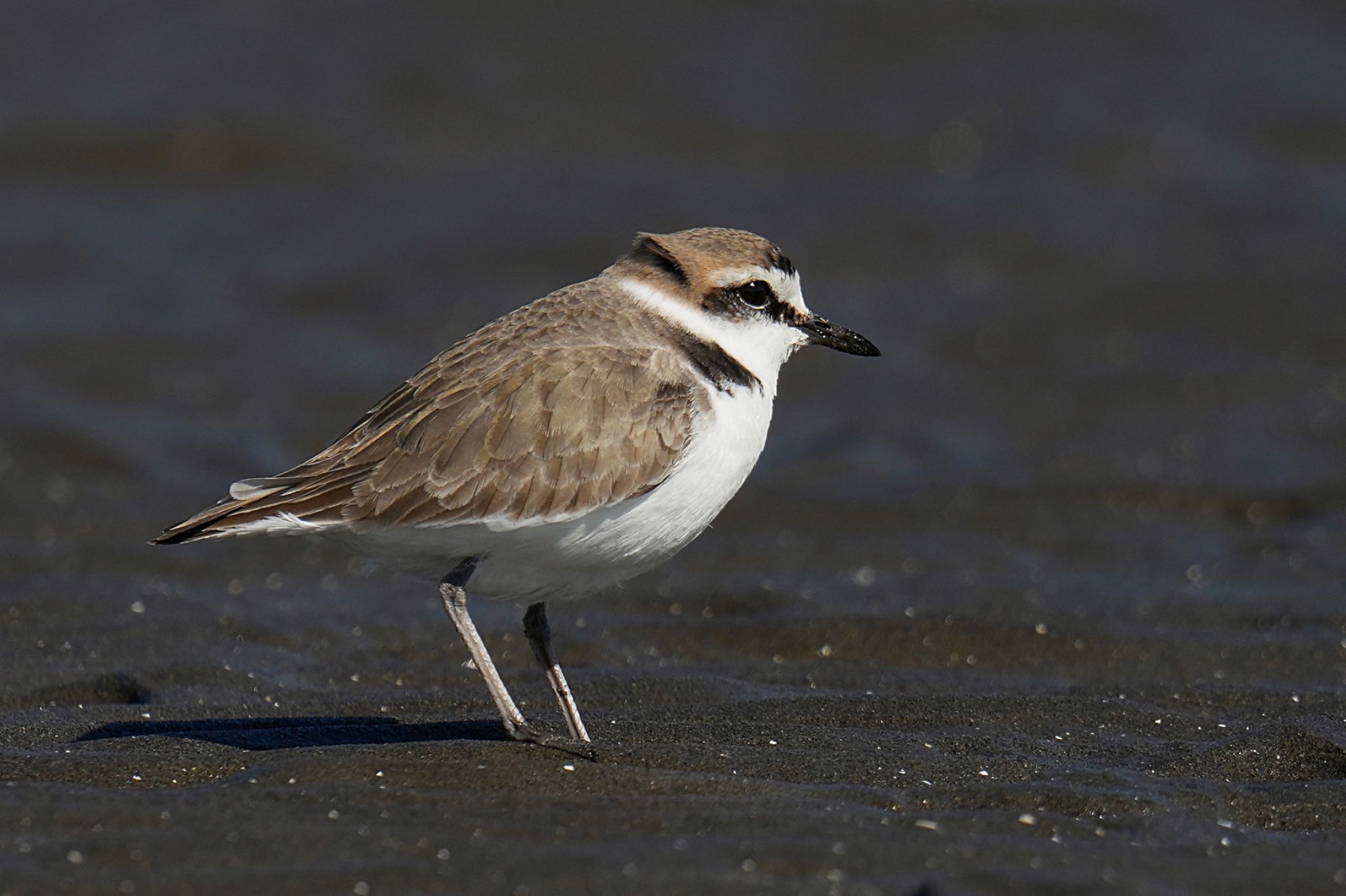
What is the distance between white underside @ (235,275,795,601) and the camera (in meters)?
6.13

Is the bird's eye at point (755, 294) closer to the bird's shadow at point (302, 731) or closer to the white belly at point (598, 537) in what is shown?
the white belly at point (598, 537)

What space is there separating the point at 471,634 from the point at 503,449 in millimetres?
730

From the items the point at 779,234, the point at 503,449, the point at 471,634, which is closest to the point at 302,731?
the point at 471,634

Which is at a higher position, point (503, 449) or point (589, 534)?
point (503, 449)

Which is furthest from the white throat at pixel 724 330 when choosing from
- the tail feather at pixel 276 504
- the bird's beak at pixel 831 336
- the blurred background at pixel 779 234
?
the blurred background at pixel 779 234

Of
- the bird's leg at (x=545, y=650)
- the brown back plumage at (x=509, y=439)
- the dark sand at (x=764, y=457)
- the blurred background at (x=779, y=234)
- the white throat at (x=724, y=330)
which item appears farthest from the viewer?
the blurred background at (x=779, y=234)

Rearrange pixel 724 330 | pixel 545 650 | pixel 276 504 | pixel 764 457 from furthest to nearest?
pixel 764 457, pixel 724 330, pixel 545 650, pixel 276 504

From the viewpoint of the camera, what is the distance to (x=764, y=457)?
12695 millimetres

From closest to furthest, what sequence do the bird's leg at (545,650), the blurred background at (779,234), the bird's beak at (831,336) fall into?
the bird's leg at (545,650), the bird's beak at (831,336), the blurred background at (779,234)

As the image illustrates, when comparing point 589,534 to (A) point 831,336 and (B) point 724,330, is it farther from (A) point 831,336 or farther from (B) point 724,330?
(A) point 831,336

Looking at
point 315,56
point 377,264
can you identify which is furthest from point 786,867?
point 315,56

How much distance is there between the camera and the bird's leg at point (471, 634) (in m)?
6.12

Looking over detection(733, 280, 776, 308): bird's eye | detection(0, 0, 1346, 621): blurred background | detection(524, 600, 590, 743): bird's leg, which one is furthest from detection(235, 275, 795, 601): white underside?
detection(0, 0, 1346, 621): blurred background

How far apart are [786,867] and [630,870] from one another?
0.44 metres
